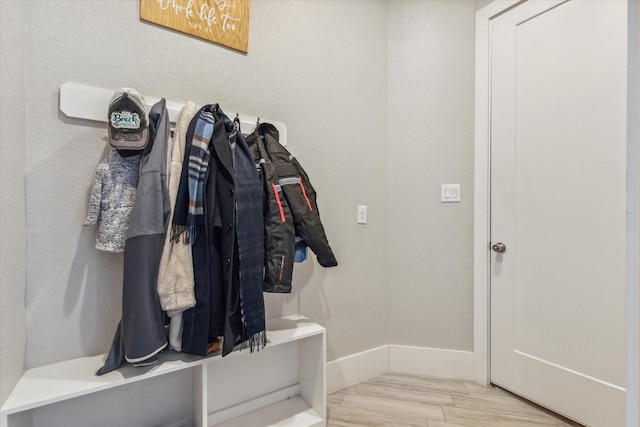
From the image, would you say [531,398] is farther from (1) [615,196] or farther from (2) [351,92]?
(2) [351,92]

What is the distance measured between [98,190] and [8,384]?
0.65 meters

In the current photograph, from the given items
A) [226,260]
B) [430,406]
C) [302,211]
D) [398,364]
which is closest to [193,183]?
[226,260]

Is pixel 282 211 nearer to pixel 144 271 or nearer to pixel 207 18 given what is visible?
pixel 144 271

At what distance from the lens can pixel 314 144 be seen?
186 cm

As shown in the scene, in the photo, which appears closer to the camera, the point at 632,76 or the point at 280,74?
the point at 632,76

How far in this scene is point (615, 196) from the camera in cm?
145

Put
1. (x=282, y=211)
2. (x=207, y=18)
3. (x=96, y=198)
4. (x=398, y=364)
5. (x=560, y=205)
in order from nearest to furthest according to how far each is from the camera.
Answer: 1. (x=96, y=198)
2. (x=282, y=211)
3. (x=207, y=18)
4. (x=560, y=205)
5. (x=398, y=364)

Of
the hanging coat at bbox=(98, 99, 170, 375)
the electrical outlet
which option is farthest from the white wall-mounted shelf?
the electrical outlet

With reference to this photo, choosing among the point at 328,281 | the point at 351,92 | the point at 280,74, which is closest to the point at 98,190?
the point at 280,74

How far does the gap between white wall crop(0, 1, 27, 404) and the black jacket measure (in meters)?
0.82

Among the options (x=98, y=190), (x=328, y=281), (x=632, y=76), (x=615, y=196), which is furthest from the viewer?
(x=328, y=281)

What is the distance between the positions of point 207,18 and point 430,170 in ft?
5.09

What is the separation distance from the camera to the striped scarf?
1166 millimetres

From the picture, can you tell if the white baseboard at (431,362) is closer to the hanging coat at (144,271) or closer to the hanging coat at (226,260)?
the hanging coat at (226,260)
